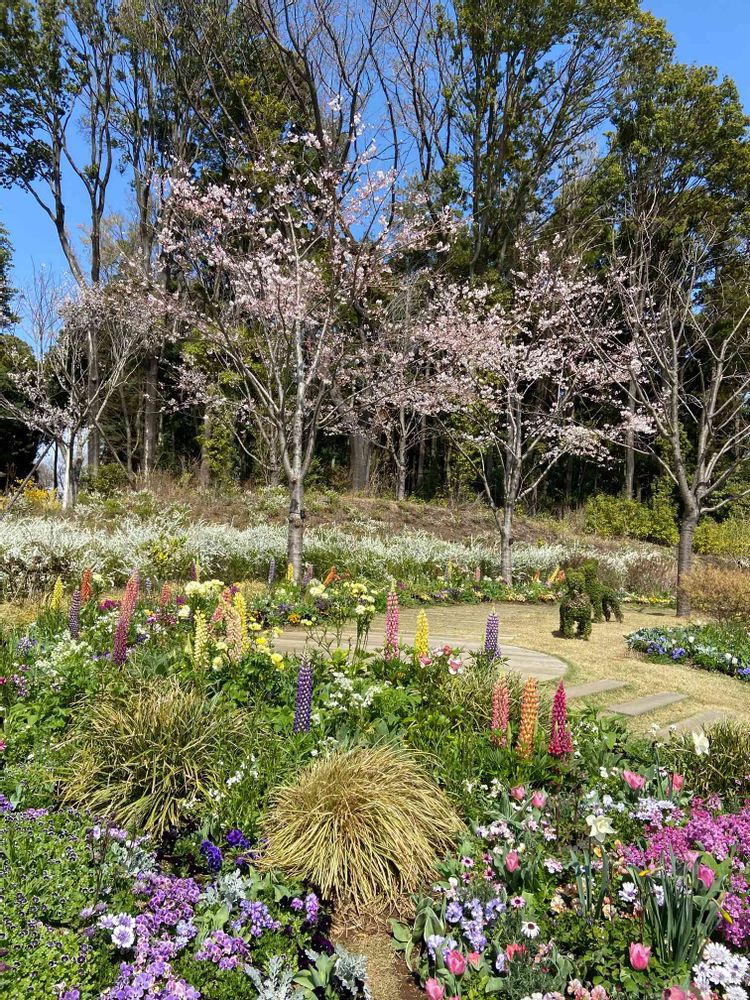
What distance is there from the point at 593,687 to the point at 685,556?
5.32 meters

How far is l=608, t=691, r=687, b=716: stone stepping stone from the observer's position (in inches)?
166

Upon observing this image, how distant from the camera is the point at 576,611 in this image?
6496 millimetres

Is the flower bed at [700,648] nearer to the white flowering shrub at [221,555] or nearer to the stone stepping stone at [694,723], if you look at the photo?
the stone stepping stone at [694,723]

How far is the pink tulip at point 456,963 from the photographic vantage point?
1883mm

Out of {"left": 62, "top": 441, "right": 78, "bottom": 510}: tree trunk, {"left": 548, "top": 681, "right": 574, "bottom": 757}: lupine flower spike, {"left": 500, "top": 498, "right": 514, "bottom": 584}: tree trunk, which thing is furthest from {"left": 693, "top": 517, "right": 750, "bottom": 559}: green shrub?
{"left": 62, "top": 441, "right": 78, "bottom": 510}: tree trunk

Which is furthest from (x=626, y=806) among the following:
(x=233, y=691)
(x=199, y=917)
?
(x=233, y=691)

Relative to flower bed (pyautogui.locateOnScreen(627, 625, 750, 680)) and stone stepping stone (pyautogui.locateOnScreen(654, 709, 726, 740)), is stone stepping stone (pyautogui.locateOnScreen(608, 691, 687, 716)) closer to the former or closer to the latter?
stone stepping stone (pyautogui.locateOnScreen(654, 709, 726, 740))

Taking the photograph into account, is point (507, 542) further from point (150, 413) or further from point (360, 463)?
point (150, 413)

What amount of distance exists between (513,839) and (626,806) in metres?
0.52

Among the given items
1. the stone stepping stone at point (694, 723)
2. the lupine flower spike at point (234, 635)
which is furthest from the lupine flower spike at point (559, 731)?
the lupine flower spike at point (234, 635)

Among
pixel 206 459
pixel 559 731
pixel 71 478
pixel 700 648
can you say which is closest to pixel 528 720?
pixel 559 731

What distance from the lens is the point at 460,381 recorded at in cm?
1336

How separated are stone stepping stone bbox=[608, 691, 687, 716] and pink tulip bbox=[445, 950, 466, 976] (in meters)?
2.55

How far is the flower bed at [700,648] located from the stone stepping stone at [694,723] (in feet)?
5.32
